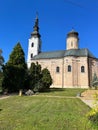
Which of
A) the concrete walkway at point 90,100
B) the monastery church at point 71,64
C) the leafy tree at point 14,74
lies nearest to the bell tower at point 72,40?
the monastery church at point 71,64

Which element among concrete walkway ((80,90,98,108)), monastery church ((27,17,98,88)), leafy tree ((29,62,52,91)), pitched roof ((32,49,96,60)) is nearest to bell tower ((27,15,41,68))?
pitched roof ((32,49,96,60))

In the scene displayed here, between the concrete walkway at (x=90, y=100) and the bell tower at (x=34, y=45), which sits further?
the bell tower at (x=34, y=45)

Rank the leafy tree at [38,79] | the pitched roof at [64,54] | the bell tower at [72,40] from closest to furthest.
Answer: the leafy tree at [38,79], the pitched roof at [64,54], the bell tower at [72,40]

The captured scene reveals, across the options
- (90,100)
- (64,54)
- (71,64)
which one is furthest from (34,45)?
(90,100)

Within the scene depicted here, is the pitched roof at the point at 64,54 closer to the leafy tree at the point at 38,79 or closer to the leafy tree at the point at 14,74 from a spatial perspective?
the leafy tree at the point at 38,79

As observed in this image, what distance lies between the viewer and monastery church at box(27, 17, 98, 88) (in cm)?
5056

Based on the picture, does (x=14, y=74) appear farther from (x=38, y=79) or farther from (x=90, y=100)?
(x=90, y=100)

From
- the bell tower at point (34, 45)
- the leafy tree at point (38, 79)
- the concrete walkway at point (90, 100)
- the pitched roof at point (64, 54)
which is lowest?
the concrete walkway at point (90, 100)

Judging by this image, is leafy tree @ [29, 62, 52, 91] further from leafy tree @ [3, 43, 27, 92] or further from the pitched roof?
the pitched roof

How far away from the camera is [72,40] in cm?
5838

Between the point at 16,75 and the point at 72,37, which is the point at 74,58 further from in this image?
the point at 16,75

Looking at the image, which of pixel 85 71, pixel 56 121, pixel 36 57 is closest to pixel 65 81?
pixel 85 71

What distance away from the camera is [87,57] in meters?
51.9

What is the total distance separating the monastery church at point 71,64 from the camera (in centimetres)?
5056
